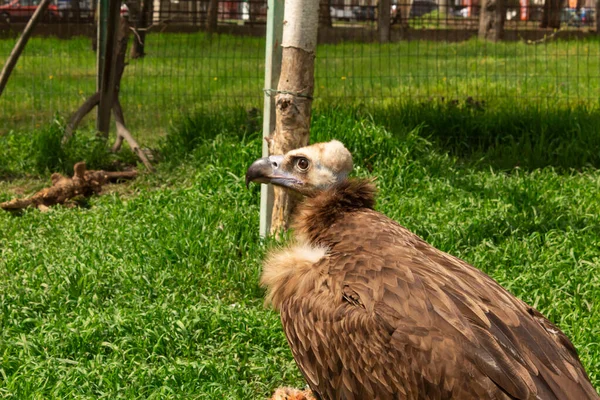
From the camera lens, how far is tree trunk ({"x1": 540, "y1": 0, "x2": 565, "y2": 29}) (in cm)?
1379

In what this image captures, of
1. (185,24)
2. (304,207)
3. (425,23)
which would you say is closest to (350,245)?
(304,207)

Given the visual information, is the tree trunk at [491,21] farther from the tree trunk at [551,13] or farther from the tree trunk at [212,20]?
the tree trunk at [212,20]

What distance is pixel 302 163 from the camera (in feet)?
13.2

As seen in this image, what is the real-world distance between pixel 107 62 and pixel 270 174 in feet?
14.8

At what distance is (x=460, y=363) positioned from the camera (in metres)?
2.95

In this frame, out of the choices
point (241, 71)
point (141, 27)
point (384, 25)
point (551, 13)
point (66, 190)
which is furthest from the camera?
point (551, 13)

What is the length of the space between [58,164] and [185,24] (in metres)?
5.57

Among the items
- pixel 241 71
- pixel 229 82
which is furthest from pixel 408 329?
pixel 229 82

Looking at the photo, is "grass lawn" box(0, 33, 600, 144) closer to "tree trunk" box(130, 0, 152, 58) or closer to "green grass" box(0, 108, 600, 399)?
"tree trunk" box(130, 0, 152, 58)

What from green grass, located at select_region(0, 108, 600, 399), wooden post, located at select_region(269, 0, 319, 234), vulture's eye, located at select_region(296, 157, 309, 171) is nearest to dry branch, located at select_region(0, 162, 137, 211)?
green grass, located at select_region(0, 108, 600, 399)

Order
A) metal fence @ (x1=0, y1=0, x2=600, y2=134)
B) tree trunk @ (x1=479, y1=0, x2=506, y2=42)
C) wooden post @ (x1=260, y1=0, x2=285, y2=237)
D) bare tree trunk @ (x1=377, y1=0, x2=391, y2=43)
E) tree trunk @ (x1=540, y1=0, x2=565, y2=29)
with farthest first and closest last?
tree trunk @ (x1=479, y1=0, x2=506, y2=42), tree trunk @ (x1=540, y1=0, x2=565, y2=29), bare tree trunk @ (x1=377, y1=0, x2=391, y2=43), metal fence @ (x1=0, y1=0, x2=600, y2=134), wooden post @ (x1=260, y1=0, x2=285, y2=237)

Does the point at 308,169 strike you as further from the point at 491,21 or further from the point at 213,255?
the point at 491,21

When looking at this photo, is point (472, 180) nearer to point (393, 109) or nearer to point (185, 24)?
point (393, 109)

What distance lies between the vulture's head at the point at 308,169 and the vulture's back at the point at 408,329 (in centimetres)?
34
